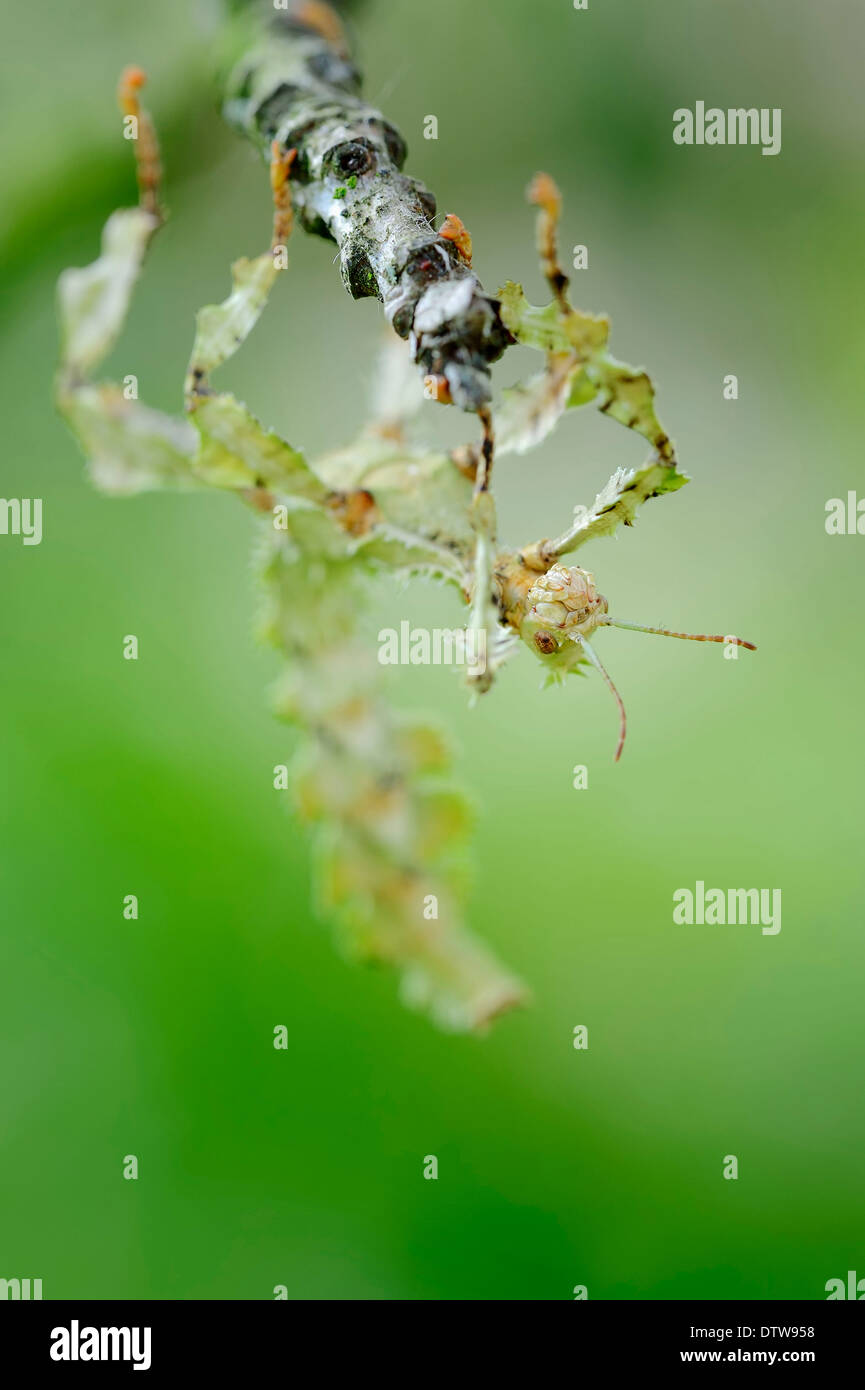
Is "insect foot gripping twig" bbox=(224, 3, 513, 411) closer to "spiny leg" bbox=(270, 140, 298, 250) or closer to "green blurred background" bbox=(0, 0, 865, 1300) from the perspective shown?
"spiny leg" bbox=(270, 140, 298, 250)

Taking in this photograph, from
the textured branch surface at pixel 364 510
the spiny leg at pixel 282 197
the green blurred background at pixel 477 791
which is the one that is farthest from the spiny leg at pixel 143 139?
the green blurred background at pixel 477 791

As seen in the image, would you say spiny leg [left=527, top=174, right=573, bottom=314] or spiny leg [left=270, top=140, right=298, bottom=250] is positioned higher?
spiny leg [left=270, top=140, right=298, bottom=250]

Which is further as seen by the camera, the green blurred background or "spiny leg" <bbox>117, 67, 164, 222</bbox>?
the green blurred background

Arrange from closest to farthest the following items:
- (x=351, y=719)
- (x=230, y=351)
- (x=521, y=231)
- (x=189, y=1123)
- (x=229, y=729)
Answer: (x=230, y=351), (x=351, y=719), (x=189, y=1123), (x=229, y=729), (x=521, y=231)

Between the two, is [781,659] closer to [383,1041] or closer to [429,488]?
[383,1041]

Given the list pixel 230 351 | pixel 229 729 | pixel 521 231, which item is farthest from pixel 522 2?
pixel 230 351

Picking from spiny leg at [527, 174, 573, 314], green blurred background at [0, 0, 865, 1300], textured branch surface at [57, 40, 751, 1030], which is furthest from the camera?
green blurred background at [0, 0, 865, 1300]

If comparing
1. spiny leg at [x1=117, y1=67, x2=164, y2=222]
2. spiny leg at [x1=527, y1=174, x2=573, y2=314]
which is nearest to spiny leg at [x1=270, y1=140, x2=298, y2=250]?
spiny leg at [x1=117, y1=67, x2=164, y2=222]
